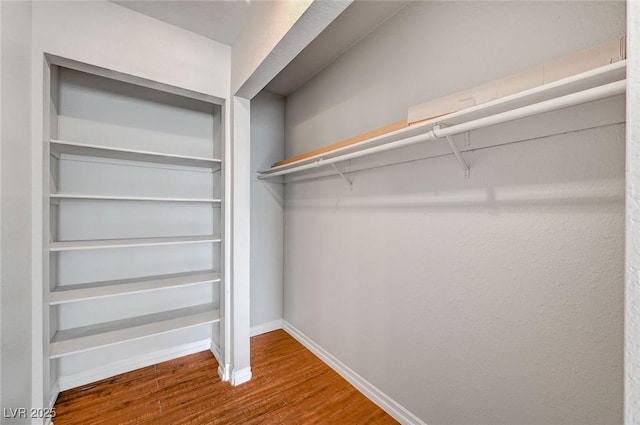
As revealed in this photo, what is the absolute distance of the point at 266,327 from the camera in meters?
2.83

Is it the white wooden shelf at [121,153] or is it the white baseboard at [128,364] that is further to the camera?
the white baseboard at [128,364]

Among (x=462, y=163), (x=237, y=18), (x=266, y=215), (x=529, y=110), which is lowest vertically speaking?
(x=266, y=215)

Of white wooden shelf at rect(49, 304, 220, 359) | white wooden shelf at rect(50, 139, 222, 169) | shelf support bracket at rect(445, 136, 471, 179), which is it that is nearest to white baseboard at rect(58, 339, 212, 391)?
white wooden shelf at rect(49, 304, 220, 359)

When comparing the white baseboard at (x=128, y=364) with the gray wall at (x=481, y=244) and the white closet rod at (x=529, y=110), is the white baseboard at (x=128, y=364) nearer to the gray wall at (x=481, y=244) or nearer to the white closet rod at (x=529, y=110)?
the gray wall at (x=481, y=244)

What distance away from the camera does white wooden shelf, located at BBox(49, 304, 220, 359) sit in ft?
5.64

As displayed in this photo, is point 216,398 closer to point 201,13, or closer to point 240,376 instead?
point 240,376

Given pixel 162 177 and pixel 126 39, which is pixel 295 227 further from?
pixel 126 39

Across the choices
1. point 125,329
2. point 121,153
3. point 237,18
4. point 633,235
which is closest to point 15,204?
point 121,153

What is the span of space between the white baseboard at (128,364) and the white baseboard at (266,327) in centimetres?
44

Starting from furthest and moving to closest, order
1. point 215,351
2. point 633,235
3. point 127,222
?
point 215,351 → point 127,222 → point 633,235

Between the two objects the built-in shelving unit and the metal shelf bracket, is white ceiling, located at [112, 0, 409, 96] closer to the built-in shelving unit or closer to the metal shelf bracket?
the built-in shelving unit

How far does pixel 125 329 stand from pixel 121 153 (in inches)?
51.7

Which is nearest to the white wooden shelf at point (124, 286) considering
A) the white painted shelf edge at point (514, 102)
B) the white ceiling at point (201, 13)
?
the white painted shelf edge at point (514, 102)

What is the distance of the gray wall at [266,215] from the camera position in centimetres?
276
